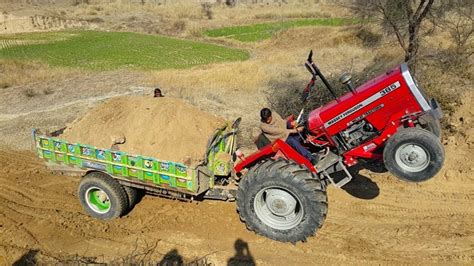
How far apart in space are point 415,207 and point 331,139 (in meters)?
2.13

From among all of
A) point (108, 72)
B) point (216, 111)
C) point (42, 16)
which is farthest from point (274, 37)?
point (42, 16)

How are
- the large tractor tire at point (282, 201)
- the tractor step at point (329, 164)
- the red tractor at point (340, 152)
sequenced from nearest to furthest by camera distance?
the red tractor at point (340, 152)
the large tractor tire at point (282, 201)
the tractor step at point (329, 164)

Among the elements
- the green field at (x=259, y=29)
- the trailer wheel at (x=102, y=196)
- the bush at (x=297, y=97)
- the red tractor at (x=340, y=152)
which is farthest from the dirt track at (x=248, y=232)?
the green field at (x=259, y=29)

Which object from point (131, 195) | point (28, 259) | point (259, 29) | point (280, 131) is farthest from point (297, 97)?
point (259, 29)

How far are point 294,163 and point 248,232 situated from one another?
4.71 ft

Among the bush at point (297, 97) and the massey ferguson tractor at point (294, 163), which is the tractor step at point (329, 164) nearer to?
the massey ferguson tractor at point (294, 163)

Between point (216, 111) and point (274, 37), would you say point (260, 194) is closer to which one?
point (216, 111)

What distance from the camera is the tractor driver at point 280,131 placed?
20.6ft

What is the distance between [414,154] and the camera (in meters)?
5.39

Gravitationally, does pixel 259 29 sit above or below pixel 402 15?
below

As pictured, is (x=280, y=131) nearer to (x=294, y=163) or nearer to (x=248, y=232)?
(x=294, y=163)

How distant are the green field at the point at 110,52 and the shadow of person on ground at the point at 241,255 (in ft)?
49.7

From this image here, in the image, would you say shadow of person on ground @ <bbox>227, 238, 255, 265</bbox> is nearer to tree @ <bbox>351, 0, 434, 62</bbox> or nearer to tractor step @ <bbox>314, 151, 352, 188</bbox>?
tractor step @ <bbox>314, 151, 352, 188</bbox>

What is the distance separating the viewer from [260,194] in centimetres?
609
